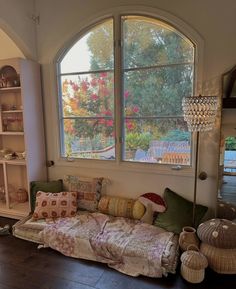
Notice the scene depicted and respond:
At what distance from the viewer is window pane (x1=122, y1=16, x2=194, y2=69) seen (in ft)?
8.50

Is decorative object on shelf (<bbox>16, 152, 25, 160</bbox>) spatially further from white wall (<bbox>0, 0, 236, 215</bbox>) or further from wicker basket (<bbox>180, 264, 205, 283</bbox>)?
wicker basket (<bbox>180, 264, 205, 283</bbox>)

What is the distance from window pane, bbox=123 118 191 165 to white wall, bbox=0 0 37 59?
5.33 feet

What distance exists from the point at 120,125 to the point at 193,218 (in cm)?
135

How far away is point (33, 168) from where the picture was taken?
3150 mm

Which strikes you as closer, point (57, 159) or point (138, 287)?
point (138, 287)

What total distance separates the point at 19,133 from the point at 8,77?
0.82 m

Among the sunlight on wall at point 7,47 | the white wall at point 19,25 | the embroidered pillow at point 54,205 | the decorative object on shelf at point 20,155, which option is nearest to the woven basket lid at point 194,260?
the embroidered pillow at point 54,205

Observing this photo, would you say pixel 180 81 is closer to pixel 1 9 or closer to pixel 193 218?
pixel 193 218

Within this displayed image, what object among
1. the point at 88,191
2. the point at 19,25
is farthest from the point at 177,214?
the point at 19,25

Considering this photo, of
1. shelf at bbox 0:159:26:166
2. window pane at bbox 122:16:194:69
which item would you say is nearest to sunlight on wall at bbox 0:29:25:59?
shelf at bbox 0:159:26:166

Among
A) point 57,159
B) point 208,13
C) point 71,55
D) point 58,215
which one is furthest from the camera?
point 57,159

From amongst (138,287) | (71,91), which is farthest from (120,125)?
(138,287)

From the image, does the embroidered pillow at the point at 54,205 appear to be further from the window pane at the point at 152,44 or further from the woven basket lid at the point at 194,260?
the window pane at the point at 152,44

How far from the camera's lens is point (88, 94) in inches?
121
